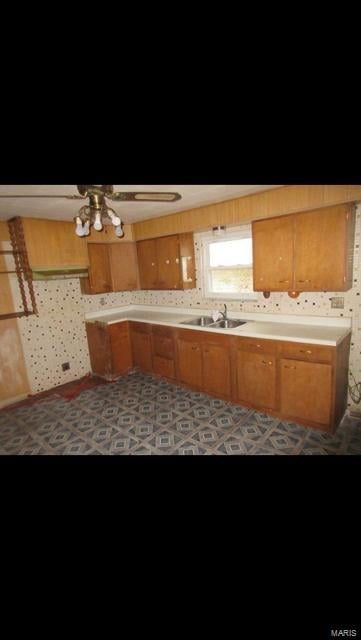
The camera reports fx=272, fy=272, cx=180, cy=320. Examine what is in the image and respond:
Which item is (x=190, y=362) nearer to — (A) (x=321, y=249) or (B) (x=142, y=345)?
(B) (x=142, y=345)

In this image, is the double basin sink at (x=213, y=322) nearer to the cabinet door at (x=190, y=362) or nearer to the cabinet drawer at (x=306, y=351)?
the cabinet door at (x=190, y=362)

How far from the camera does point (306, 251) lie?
2.58 m

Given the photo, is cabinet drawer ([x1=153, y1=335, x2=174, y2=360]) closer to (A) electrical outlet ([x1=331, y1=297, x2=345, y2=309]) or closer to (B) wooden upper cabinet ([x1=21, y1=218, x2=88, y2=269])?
(B) wooden upper cabinet ([x1=21, y1=218, x2=88, y2=269])

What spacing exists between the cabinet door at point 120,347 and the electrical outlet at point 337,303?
2.83 meters

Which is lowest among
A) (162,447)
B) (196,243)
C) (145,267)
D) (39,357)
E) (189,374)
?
(162,447)

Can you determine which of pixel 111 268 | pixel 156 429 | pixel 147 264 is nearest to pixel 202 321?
pixel 147 264

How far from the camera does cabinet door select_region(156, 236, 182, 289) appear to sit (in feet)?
12.5

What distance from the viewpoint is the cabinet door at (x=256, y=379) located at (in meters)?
2.77

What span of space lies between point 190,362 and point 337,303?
1796 mm

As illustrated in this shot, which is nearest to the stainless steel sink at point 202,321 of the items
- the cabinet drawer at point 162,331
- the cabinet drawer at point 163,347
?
the cabinet drawer at point 162,331
